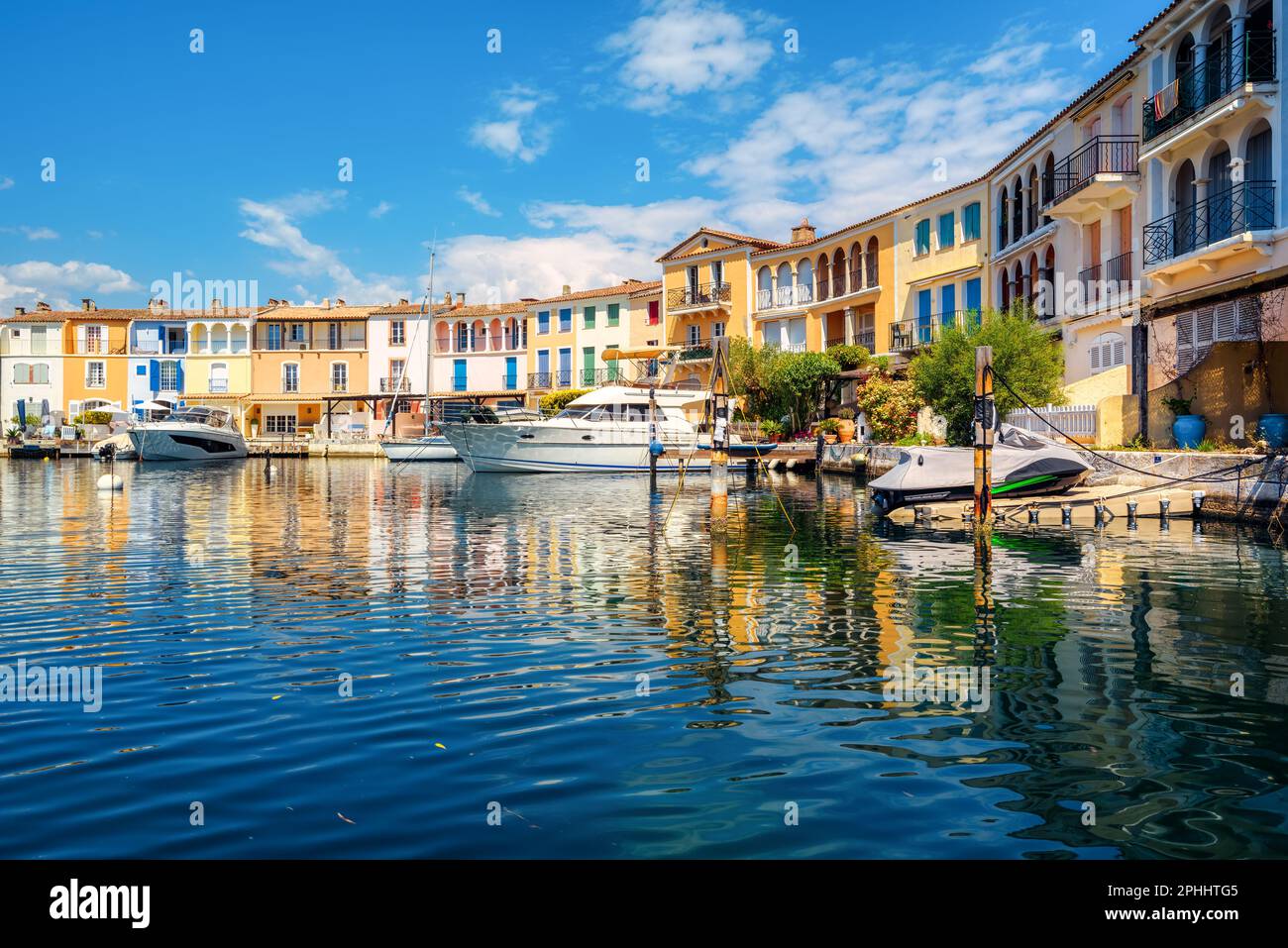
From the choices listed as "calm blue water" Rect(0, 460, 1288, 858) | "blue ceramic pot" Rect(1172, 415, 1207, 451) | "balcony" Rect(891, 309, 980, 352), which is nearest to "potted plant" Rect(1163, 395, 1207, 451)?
"blue ceramic pot" Rect(1172, 415, 1207, 451)

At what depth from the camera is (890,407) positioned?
3878 centimetres

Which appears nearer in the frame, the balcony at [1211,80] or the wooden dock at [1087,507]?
the wooden dock at [1087,507]

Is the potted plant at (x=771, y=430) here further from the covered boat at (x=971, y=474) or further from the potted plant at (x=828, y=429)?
the covered boat at (x=971, y=474)

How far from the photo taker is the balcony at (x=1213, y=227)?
2302 cm

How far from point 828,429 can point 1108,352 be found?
1559 cm

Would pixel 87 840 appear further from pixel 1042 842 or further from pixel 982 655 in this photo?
pixel 982 655

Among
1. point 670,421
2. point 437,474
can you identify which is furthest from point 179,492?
point 670,421

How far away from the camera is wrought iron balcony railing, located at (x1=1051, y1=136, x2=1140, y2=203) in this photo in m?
29.9

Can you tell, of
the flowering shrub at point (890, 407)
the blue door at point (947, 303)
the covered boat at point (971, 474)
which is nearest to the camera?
the covered boat at point (971, 474)

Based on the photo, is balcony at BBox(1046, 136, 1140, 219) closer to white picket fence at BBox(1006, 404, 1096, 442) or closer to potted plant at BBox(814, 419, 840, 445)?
white picket fence at BBox(1006, 404, 1096, 442)

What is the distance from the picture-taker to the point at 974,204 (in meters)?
43.0

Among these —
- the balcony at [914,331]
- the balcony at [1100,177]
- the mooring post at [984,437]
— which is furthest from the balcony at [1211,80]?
the balcony at [914,331]

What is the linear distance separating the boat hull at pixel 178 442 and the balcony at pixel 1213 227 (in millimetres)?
47984

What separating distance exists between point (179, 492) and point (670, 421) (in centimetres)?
1963
